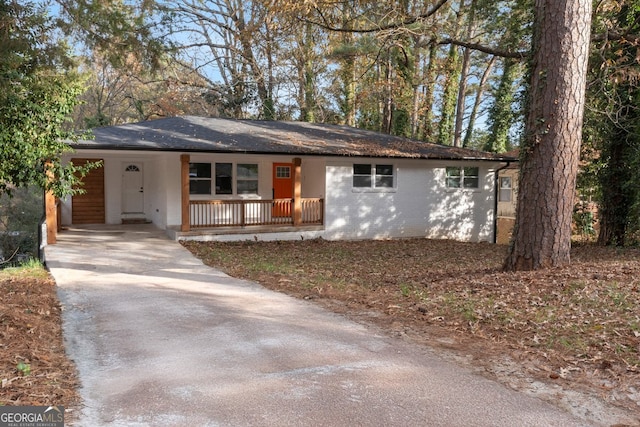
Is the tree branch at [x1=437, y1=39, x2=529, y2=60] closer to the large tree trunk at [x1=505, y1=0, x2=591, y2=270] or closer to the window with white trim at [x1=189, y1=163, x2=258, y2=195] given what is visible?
the large tree trunk at [x1=505, y1=0, x2=591, y2=270]

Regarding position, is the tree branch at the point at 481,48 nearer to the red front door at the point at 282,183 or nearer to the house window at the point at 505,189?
the red front door at the point at 282,183

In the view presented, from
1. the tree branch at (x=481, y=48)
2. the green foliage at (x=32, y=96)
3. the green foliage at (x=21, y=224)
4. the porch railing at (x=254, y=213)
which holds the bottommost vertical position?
the green foliage at (x=21, y=224)

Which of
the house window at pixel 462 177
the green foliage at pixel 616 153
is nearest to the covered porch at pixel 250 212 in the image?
the house window at pixel 462 177

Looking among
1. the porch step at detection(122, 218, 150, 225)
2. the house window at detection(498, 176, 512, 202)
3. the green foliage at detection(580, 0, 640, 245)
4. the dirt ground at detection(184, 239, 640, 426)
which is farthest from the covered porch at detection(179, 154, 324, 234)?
the house window at detection(498, 176, 512, 202)

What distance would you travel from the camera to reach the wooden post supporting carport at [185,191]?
44.2 feet

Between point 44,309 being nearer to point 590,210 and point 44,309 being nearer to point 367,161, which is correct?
point 367,161

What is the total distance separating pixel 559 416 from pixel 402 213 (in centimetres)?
1338

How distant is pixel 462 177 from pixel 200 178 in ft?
30.6

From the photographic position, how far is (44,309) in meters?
6.11

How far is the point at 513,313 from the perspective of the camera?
5875 millimetres

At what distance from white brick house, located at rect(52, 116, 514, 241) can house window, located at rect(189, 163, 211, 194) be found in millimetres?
32

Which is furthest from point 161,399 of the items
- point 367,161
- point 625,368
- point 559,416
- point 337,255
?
point 367,161

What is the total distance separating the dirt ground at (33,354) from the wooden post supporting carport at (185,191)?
260 inches

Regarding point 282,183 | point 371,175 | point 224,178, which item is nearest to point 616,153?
point 371,175
